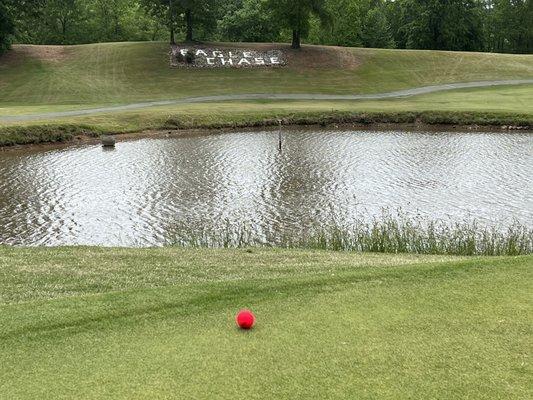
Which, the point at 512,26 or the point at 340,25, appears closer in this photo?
the point at 340,25

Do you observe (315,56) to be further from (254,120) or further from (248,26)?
(254,120)

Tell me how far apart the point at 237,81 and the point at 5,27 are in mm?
23496

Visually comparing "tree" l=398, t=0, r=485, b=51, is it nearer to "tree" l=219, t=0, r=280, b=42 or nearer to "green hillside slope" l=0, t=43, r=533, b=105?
"green hillside slope" l=0, t=43, r=533, b=105

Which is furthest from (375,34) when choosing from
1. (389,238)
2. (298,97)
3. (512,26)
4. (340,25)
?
(389,238)

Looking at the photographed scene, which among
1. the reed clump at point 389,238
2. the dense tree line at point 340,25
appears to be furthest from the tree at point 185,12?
Result: the reed clump at point 389,238

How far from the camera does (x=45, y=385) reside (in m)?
5.40

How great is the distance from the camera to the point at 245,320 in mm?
6578

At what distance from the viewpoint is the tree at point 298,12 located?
6025 cm

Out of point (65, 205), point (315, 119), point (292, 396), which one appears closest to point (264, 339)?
point (292, 396)

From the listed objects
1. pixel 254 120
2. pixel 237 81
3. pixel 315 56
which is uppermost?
pixel 315 56

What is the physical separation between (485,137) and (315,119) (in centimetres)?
1239

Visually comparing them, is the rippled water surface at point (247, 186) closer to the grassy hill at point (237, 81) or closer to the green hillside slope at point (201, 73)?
the grassy hill at point (237, 81)

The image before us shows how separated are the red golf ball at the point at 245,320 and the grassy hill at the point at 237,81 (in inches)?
1303

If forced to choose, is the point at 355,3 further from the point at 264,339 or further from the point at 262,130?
the point at 264,339
